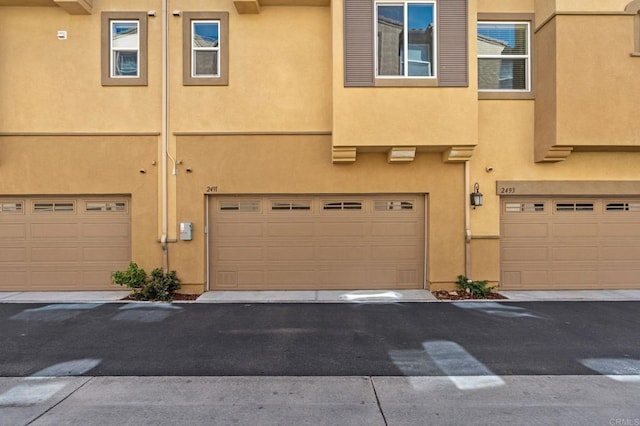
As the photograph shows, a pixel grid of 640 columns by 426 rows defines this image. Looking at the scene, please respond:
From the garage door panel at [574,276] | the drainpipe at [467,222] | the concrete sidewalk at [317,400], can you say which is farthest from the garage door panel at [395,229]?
the concrete sidewalk at [317,400]

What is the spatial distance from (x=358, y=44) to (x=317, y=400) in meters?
6.97

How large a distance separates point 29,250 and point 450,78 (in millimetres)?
10560

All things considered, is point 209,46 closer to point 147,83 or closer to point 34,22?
point 147,83

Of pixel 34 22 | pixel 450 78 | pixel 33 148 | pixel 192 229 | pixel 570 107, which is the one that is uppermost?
pixel 34 22

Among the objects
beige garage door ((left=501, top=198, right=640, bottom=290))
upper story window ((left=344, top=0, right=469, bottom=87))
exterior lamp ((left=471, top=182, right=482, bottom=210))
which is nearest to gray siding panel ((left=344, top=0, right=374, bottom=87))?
upper story window ((left=344, top=0, right=469, bottom=87))

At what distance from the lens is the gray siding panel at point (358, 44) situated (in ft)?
24.7

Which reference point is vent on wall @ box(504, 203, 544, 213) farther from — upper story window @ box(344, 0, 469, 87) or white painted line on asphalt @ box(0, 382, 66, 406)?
white painted line on asphalt @ box(0, 382, 66, 406)

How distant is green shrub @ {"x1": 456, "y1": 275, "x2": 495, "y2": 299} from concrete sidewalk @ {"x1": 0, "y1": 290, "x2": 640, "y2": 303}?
0.45 m

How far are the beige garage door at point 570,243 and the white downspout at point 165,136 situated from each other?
8.10 meters

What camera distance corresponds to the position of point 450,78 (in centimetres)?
756

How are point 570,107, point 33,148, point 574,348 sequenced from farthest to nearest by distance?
point 33,148
point 570,107
point 574,348

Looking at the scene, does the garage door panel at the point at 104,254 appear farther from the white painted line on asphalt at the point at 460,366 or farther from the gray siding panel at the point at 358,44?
the white painted line on asphalt at the point at 460,366

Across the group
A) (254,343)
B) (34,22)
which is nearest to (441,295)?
(254,343)

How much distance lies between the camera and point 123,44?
8172 millimetres
